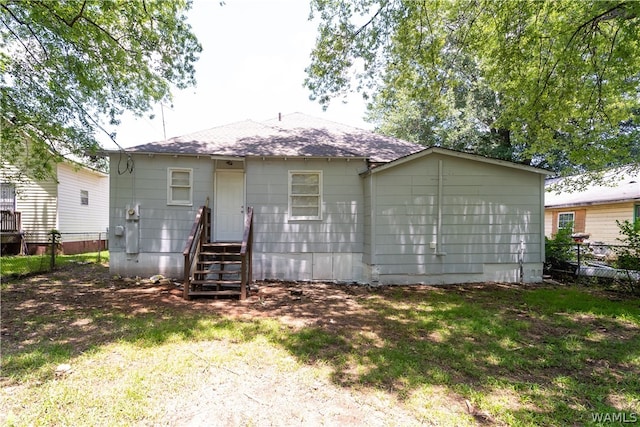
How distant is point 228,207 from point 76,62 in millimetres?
5287

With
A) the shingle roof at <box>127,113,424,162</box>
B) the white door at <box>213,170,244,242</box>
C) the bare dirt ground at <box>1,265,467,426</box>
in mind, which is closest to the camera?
the bare dirt ground at <box>1,265,467,426</box>

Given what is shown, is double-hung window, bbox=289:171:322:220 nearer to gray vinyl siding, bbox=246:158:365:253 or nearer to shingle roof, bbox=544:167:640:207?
gray vinyl siding, bbox=246:158:365:253

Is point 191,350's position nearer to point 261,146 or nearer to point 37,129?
point 261,146

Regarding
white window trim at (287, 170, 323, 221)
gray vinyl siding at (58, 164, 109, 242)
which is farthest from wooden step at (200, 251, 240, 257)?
gray vinyl siding at (58, 164, 109, 242)

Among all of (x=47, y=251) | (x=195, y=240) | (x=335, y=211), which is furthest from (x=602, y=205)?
(x=47, y=251)

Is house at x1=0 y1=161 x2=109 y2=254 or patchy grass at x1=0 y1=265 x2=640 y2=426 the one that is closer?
patchy grass at x1=0 y1=265 x2=640 y2=426

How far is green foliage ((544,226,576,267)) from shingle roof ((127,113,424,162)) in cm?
475

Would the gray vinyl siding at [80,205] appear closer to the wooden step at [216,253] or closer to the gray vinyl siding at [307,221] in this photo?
the wooden step at [216,253]

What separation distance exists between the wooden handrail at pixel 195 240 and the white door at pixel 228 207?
28cm

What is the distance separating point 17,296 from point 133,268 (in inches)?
83.1

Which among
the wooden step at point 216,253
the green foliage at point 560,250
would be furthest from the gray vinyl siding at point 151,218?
the green foliage at point 560,250

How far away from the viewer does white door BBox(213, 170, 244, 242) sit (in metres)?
7.73

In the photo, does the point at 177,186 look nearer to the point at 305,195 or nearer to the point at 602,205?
the point at 305,195

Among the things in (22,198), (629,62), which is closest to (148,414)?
(629,62)
